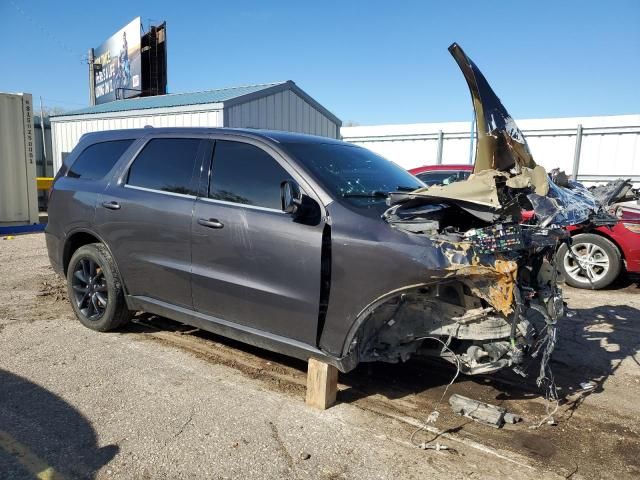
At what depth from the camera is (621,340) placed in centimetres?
507

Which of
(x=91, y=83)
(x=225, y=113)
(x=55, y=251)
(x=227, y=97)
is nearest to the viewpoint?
(x=55, y=251)

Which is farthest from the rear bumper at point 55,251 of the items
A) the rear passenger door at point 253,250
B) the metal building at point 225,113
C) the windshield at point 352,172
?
the metal building at point 225,113

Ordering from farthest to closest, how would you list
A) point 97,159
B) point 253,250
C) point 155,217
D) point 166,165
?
point 97,159 < point 166,165 < point 155,217 < point 253,250

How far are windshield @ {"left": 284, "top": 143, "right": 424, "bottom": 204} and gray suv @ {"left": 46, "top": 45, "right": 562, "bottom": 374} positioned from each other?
0.02 metres

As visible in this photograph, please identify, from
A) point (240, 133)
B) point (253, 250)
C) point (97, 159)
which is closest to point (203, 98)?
point (97, 159)

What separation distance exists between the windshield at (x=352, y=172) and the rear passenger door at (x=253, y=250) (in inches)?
9.1

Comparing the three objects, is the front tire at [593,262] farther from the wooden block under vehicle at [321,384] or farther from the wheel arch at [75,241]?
the wheel arch at [75,241]

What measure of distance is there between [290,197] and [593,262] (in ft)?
18.7

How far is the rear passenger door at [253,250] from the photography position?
129 inches

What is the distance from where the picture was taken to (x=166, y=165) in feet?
13.9

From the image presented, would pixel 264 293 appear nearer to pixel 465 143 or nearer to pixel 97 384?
pixel 97 384

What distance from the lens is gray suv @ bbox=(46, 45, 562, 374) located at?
9.81 feet

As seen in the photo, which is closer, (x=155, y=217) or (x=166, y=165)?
(x=155, y=217)

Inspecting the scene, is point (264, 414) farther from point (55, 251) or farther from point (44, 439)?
point (55, 251)
